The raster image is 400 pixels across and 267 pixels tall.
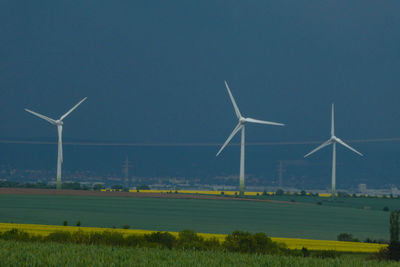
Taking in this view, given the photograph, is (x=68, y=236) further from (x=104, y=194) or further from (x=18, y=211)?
(x=104, y=194)

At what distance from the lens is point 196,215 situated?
145500 millimetres

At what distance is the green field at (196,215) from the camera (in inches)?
4444

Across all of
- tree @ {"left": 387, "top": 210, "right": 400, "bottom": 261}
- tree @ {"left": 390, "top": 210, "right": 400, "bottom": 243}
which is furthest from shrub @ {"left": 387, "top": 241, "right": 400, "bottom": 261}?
tree @ {"left": 390, "top": 210, "right": 400, "bottom": 243}

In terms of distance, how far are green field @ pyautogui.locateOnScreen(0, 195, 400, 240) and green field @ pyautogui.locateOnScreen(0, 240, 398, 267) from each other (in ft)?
210

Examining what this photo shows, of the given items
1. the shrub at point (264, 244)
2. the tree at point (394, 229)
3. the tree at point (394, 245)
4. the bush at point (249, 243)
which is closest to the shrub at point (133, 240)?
the bush at point (249, 243)

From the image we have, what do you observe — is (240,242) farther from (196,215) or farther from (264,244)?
(196,215)

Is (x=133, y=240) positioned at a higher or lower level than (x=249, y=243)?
higher

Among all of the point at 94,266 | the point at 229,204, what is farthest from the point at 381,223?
the point at 94,266

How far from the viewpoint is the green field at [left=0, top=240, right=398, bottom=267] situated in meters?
32.5

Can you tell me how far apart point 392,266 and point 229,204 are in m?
140

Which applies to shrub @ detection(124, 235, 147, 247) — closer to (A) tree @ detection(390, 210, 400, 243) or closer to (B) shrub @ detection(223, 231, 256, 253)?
(B) shrub @ detection(223, 231, 256, 253)

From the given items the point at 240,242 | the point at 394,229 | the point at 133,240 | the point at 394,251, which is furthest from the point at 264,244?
the point at 394,229

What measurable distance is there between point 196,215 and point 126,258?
11064 centimetres

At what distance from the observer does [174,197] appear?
195 meters
